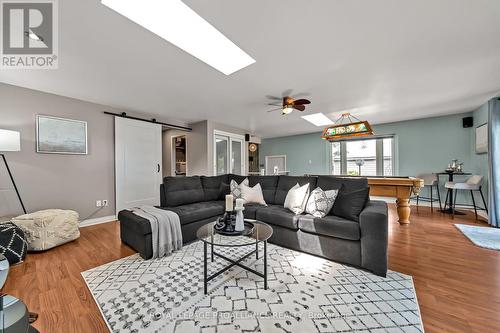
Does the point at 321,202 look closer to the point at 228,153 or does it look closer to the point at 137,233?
the point at 137,233

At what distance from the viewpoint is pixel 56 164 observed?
130 inches

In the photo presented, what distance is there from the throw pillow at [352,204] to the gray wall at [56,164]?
4404 millimetres

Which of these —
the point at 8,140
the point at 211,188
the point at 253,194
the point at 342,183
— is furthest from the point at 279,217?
the point at 8,140

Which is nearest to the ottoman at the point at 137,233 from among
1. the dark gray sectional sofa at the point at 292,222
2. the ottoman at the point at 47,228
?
the dark gray sectional sofa at the point at 292,222

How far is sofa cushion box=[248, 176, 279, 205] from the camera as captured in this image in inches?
131

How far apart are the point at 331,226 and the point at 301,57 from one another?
2034 mm

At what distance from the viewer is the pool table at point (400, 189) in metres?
3.27

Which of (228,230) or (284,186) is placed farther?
(284,186)

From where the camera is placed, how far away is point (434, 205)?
5.00 m

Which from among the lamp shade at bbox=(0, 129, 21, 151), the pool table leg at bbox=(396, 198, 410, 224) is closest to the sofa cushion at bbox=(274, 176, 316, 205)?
the pool table leg at bbox=(396, 198, 410, 224)

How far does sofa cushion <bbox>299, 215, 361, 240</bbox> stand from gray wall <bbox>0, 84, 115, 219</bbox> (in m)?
4.02

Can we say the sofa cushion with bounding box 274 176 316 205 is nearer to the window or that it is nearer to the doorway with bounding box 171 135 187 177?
the window

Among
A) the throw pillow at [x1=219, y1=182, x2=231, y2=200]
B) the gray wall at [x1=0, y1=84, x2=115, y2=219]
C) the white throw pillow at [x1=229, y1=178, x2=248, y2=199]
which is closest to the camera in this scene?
the gray wall at [x1=0, y1=84, x2=115, y2=219]

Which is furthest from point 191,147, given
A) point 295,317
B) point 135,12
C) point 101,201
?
point 295,317
